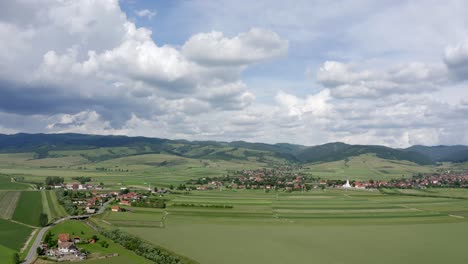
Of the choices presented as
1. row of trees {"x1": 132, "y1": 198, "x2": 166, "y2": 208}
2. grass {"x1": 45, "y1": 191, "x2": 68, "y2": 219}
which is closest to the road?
grass {"x1": 45, "y1": 191, "x2": 68, "y2": 219}

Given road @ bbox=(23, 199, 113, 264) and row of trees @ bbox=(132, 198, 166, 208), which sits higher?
row of trees @ bbox=(132, 198, 166, 208)

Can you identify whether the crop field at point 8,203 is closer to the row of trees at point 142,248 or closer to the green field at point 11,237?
the green field at point 11,237

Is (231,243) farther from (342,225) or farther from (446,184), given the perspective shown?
(446,184)

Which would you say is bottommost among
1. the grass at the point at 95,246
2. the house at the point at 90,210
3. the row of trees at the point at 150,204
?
the grass at the point at 95,246

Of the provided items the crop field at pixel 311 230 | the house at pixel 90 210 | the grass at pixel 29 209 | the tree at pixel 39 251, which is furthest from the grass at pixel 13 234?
the house at pixel 90 210

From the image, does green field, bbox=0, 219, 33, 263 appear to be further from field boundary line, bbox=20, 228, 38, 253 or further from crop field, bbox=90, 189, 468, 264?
crop field, bbox=90, 189, 468, 264

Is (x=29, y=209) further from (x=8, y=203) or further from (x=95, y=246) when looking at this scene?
(x=95, y=246)

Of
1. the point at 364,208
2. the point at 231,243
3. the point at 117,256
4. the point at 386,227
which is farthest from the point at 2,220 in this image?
the point at 364,208
